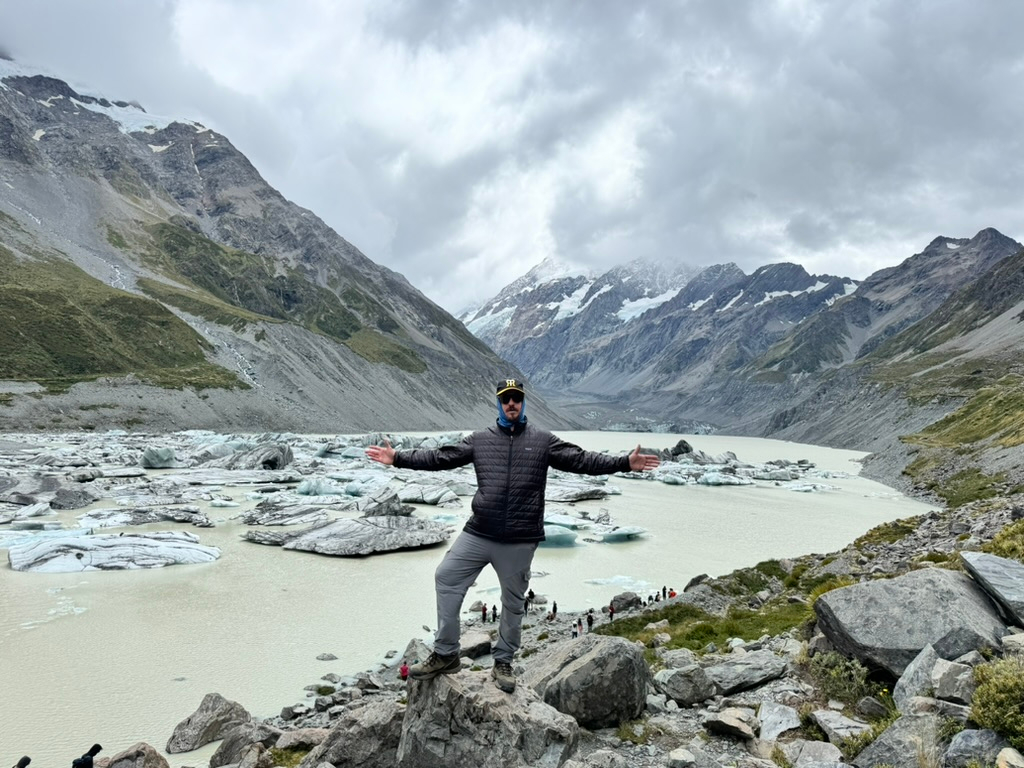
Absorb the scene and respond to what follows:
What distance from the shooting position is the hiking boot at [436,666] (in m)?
8.06

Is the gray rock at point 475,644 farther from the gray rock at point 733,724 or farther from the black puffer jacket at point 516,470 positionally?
the black puffer jacket at point 516,470

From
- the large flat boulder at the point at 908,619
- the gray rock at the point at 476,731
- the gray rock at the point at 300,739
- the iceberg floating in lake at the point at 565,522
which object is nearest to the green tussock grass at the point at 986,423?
the iceberg floating in lake at the point at 565,522

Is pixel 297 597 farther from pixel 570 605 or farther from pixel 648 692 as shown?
pixel 648 692

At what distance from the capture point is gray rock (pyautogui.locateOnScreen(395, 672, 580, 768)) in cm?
795

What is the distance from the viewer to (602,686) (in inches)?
406

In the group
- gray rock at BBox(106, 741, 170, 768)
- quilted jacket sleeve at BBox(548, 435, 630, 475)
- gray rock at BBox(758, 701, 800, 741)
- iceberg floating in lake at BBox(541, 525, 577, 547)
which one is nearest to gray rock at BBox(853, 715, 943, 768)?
gray rock at BBox(758, 701, 800, 741)

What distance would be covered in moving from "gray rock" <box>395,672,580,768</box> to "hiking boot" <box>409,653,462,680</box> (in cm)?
18

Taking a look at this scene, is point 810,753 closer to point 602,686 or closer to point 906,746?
point 906,746

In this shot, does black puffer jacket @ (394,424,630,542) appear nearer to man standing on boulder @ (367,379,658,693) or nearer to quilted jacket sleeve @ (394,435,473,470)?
man standing on boulder @ (367,379,658,693)

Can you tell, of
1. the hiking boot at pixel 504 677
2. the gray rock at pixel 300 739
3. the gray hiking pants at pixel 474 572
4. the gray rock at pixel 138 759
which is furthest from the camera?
the gray rock at pixel 300 739

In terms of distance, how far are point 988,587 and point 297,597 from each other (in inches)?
1077

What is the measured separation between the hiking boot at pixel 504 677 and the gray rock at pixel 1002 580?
25.8ft

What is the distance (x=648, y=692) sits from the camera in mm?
11109

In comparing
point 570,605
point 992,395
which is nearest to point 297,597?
point 570,605
